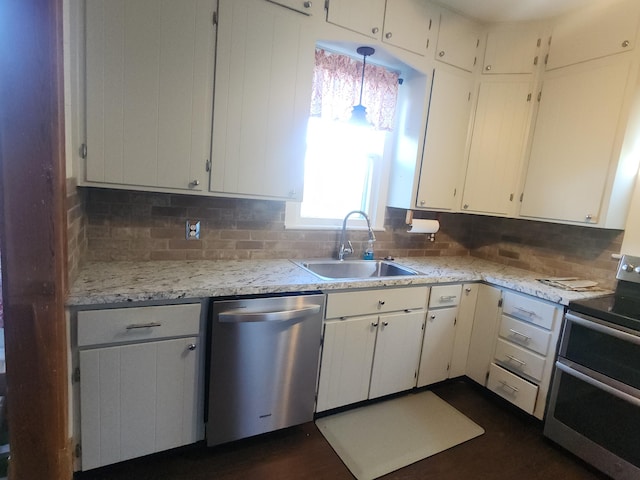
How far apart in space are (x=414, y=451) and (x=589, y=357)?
110 cm

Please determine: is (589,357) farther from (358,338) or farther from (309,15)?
(309,15)

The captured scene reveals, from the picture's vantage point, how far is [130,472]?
1.62m

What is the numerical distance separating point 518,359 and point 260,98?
2.30m

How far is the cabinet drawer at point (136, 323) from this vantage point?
1.40 meters

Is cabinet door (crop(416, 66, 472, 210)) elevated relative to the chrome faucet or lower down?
elevated

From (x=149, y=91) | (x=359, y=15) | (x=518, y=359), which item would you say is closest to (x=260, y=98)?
(x=149, y=91)

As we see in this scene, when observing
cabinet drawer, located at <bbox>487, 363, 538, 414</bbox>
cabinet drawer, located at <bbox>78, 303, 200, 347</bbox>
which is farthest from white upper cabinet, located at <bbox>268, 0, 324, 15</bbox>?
cabinet drawer, located at <bbox>487, 363, 538, 414</bbox>

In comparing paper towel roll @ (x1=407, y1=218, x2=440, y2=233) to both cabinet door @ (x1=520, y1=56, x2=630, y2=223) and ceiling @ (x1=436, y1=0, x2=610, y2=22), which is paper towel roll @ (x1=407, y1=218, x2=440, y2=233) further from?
ceiling @ (x1=436, y1=0, x2=610, y2=22)

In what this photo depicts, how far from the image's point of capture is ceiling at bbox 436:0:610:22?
218 cm

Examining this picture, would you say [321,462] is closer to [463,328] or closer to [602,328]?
[463,328]

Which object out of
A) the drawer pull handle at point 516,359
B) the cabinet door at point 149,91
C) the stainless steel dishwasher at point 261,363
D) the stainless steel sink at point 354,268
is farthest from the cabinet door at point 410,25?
the drawer pull handle at point 516,359

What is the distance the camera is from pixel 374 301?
2.06 m

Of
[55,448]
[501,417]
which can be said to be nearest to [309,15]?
[55,448]

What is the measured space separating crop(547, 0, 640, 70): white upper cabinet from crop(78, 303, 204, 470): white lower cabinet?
2.82m
